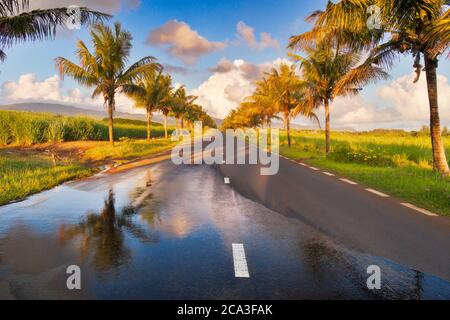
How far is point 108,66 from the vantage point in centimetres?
2544

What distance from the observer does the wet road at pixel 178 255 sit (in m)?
3.89

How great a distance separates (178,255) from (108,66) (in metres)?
22.9

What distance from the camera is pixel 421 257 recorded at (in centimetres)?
501

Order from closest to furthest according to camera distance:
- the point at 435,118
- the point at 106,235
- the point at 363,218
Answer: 1. the point at 106,235
2. the point at 363,218
3. the point at 435,118

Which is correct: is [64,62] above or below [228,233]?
above

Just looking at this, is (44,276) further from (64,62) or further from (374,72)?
(64,62)

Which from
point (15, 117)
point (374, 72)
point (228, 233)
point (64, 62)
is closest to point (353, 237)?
point (228, 233)

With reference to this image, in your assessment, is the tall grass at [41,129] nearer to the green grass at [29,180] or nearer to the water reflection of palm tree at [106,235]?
the green grass at [29,180]

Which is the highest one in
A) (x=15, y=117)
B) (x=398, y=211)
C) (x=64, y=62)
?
(x=64, y=62)

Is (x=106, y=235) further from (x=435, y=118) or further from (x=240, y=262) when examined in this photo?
(x=435, y=118)

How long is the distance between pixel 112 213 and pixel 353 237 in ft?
15.0

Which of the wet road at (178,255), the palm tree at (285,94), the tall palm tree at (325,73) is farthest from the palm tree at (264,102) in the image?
the wet road at (178,255)

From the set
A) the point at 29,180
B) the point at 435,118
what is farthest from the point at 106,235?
the point at 435,118

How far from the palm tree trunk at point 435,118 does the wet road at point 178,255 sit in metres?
7.90
